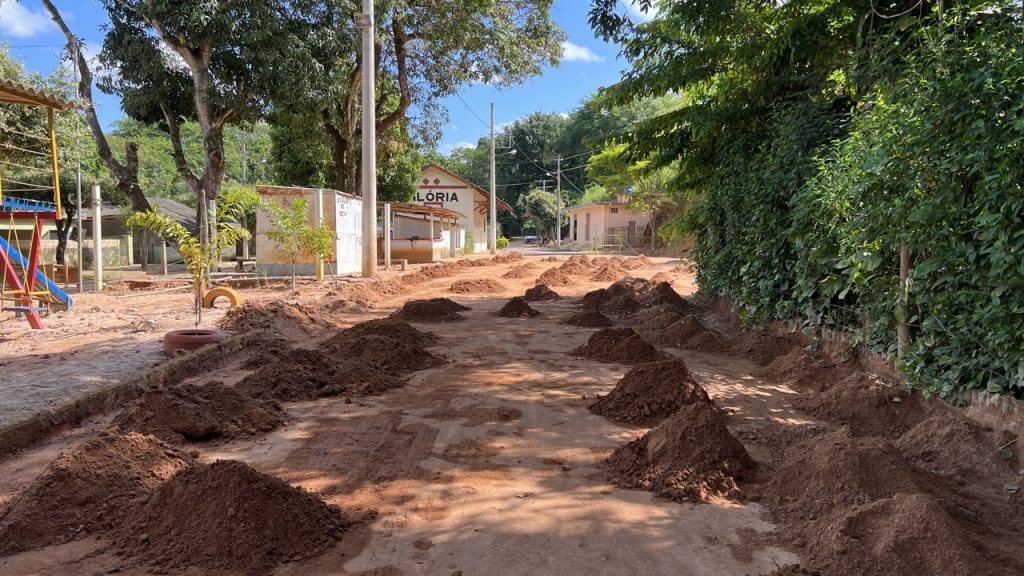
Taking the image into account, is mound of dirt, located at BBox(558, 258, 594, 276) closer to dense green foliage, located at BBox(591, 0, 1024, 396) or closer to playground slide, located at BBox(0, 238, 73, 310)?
dense green foliage, located at BBox(591, 0, 1024, 396)

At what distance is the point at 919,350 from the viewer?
480 cm

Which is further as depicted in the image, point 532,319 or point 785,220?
point 532,319

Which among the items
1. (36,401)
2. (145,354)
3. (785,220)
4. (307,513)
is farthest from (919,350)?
(145,354)

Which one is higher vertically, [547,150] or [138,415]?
[547,150]

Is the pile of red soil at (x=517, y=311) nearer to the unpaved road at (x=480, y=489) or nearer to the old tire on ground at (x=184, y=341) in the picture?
the unpaved road at (x=480, y=489)

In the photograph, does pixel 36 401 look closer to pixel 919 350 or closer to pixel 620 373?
pixel 620 373

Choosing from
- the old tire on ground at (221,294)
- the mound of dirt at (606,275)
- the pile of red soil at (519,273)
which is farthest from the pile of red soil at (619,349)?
the pile of red soil at (519,273)

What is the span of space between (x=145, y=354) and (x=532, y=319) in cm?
610

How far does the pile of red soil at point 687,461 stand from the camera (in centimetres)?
381

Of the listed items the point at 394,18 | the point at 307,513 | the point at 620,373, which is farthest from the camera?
the point at 394,18

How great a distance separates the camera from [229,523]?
10.0 feet

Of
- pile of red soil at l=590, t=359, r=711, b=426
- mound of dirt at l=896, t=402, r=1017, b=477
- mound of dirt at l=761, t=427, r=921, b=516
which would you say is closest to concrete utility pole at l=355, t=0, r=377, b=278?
pile of red soil at l=590, t=359, r=711, b=426

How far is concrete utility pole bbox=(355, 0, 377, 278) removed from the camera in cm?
1695

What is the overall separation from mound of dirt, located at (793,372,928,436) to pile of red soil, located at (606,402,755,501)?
1.45m
